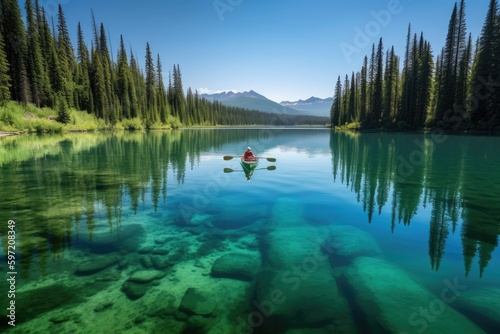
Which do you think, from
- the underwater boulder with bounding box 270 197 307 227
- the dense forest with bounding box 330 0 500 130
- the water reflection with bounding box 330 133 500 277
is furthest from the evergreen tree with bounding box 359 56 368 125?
the underwater boulder with bounding box 270 197 307 227

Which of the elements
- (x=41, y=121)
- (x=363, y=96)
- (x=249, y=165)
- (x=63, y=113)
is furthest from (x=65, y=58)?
(x=363, y=96)

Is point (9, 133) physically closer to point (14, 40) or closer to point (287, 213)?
point (14, 40)

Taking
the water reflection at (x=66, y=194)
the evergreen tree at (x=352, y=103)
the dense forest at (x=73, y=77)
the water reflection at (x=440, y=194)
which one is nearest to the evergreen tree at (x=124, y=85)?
the dense forest at (x=73, y=77)

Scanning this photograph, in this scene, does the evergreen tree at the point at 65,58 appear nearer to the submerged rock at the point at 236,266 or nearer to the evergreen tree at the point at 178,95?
the evergreen tree at the point at 178,95

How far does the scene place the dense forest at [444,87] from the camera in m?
46.2

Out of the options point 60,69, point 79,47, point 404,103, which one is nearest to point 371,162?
point 404,103

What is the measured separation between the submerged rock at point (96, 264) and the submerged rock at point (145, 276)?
90cm

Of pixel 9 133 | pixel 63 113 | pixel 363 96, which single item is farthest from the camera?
pixel 363 96

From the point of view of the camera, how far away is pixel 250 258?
22.9 feet

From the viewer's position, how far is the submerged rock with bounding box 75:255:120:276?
6.14 m

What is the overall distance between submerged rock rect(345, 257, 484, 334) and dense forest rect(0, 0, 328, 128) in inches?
2249

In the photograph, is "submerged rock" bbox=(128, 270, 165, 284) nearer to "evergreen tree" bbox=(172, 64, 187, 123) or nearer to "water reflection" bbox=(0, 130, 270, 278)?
"water reflection" bbox=(0, 130, 270, 278)

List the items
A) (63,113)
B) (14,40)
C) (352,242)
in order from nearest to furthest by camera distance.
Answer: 1. (352,242)
2. (14,40)
3. (63,113)

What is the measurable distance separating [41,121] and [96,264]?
57.3 m
